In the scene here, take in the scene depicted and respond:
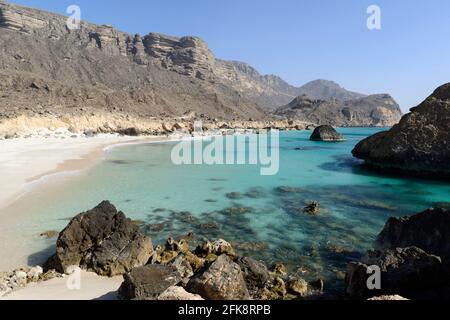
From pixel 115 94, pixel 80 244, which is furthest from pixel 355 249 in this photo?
pixel 115 94

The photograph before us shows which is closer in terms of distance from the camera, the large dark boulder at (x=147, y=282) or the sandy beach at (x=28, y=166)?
the large dark boulder at (x=147, y=282)

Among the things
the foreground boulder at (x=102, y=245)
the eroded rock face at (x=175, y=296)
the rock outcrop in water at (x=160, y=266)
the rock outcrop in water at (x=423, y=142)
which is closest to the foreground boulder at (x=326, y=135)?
the rock outcrop in water at (x=423, y=142)

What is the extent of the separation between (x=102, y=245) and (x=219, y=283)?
157 inches

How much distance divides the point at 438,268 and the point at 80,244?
8065 mm

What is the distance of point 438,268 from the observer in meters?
6.50

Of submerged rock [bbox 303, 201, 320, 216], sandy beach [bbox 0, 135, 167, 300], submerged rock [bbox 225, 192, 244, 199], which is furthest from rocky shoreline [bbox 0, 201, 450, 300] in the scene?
submerged rock [bbox 225, 192, 244, 199]

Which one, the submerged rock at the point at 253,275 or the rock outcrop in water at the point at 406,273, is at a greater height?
the rock outcrop in water at the point at 406,273

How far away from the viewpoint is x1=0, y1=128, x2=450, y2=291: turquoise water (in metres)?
10.6

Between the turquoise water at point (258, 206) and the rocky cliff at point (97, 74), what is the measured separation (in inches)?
1521

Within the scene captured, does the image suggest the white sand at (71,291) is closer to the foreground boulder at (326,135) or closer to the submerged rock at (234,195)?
the submerged rock at (234,195)

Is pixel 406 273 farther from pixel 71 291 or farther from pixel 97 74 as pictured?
pixel 97 74

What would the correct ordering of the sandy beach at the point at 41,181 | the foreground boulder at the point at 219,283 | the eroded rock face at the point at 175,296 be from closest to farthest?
the eroded rock face at the point at 175,296
the foreground boulder at the point at 219,283
the sandy beach at the point at 41,181

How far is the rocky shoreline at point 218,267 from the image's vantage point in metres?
6.44
